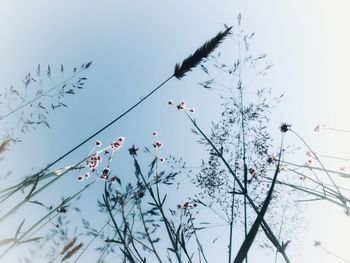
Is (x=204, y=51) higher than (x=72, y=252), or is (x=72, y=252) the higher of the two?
(x=204, y=51)

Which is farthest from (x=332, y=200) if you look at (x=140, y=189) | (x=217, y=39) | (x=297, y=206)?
(x=297, y=206)

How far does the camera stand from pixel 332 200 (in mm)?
1976

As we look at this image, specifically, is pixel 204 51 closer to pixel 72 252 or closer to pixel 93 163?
pixel 72 252

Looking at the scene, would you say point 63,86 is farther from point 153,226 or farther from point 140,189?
point 153,226

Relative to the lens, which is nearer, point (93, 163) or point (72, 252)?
point (72, 252)

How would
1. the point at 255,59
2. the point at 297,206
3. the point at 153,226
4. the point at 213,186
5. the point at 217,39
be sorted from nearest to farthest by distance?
the point at 217,39 < the point at 153,226 < the point at 255,59 < the point at 213,186 < the point at 297,206

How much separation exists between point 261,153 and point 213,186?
0.78 meters

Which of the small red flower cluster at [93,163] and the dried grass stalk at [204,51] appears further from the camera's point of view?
the small red flower cluster at [93,163]

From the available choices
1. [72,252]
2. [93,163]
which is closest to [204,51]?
[72,252]

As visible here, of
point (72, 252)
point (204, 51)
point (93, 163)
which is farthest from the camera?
point (93, 163)

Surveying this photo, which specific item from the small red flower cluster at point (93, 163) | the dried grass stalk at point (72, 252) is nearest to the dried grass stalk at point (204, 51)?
the dried grass stalk at point (72, 252)

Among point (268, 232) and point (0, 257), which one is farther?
point (0, 257)

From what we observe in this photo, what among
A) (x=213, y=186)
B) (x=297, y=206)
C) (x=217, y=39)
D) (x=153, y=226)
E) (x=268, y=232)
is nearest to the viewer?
(x=268, y=232)

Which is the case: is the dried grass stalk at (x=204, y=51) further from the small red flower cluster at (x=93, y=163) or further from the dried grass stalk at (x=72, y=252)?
the small red flower cluster at (x=93, y=163)
